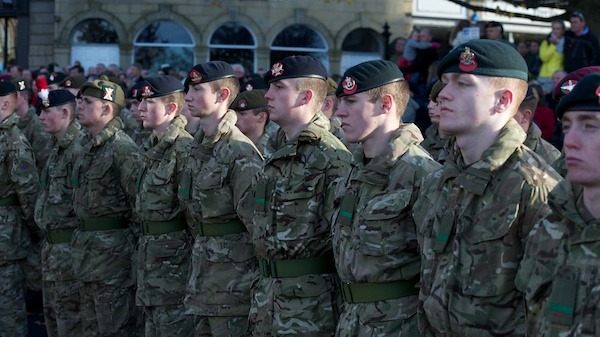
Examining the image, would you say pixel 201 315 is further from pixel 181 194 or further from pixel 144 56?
pixel 144 56

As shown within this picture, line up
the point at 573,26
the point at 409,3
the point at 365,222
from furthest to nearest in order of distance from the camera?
1. the point at 409,3
2. the point at 573,26
3. the point at 365,222

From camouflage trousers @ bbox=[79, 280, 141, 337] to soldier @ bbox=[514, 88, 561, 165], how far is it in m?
3.39

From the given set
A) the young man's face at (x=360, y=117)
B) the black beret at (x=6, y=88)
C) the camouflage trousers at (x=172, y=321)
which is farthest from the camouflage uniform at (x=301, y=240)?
the black beret at (x=6, y=88)

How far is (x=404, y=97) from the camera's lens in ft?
16.1

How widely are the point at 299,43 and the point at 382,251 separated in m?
23.4

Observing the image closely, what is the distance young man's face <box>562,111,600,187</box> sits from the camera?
3180 millimetres

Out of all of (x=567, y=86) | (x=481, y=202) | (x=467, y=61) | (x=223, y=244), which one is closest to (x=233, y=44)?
(x=223, y=244)

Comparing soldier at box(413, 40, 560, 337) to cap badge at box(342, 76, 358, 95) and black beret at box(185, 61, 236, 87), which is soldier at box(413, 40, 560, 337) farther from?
black beret at box(185, 61, 236, 87)

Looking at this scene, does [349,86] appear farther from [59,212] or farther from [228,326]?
[59,212]

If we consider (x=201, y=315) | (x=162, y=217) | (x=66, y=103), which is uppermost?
(x=66, y=103)

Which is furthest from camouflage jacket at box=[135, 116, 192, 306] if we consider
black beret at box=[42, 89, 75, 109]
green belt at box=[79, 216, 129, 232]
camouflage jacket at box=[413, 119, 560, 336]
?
camouflage jacket at box=[413, 119, 560, 336]

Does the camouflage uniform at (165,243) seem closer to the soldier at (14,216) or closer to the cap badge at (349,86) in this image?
the soldier at (14,216)

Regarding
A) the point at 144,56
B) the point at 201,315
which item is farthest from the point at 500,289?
the point at 144,56

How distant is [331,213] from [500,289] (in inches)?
63.1
